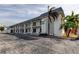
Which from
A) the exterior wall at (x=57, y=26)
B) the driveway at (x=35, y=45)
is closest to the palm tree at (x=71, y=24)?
the exterior wall at (x=57, y=26)

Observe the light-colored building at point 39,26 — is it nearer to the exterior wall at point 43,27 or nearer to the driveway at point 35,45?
the exterior wall at point 43,27

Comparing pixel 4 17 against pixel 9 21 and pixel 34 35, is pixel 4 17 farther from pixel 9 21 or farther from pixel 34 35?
pixel 34 35

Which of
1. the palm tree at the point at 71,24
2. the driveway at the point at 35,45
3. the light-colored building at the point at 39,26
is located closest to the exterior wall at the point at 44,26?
the light-colored building at the point at 39,26

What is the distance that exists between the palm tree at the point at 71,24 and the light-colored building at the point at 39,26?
94 millimetres

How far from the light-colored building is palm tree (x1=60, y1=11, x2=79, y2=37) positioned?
9 centimetres

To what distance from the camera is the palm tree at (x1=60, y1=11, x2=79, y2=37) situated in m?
3.29

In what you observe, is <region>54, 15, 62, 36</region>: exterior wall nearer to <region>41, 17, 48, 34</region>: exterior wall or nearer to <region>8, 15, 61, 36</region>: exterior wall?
<region>8, 15, 61, 36</region>: exterior wall

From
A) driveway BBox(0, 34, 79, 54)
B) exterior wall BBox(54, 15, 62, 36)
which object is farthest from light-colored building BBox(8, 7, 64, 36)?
A: driveway BBox(0, 34, 79, 54)

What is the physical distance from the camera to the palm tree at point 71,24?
10.8ft

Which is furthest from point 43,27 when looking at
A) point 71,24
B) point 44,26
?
point 71,24

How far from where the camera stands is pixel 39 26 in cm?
340

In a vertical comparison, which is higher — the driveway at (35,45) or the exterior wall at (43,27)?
the exterior wall at (43,27)

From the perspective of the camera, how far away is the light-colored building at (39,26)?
3.35 metres

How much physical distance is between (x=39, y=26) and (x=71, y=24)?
1.66 feet
